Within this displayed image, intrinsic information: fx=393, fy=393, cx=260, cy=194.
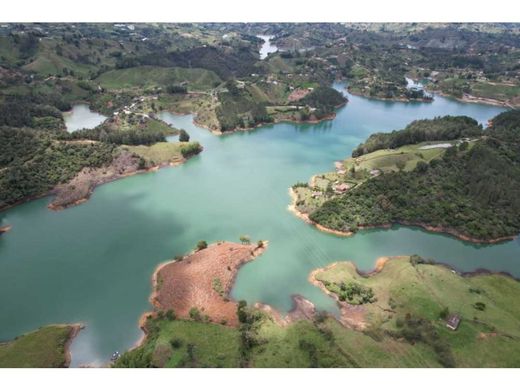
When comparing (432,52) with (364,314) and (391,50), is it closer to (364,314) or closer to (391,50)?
(391,50)

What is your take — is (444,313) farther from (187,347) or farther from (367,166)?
(367,166)

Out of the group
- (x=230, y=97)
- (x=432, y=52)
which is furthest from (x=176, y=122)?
(x=432, y=52)

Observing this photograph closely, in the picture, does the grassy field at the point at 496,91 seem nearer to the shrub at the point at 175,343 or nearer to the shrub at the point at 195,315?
the shrub at the point at 195,315

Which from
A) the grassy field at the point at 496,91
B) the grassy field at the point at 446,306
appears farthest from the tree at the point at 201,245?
the grassy field at the point at 496,91

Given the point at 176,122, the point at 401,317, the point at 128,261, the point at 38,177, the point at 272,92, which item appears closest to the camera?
the point at 401,317

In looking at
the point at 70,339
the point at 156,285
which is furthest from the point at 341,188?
the point at 70,339

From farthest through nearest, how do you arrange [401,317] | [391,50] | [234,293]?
[391,50], [234,293], [401,317]
